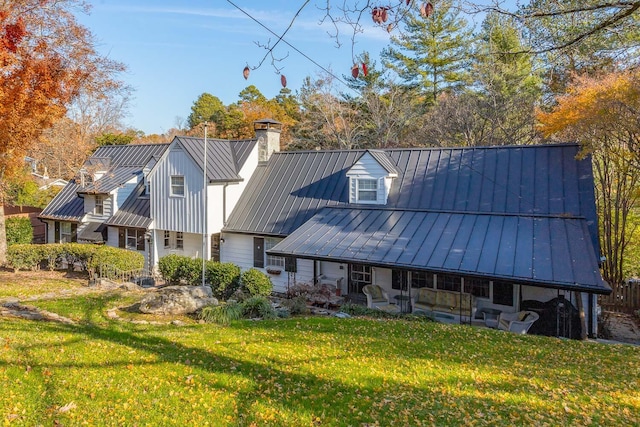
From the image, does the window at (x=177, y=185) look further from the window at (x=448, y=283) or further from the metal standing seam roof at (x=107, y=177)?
the window at (x=448, y=283)

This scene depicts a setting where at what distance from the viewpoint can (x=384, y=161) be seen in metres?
16.0

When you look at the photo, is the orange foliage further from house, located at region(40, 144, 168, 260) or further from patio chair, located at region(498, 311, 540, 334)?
house, located at region(40, 144, 168, 260)

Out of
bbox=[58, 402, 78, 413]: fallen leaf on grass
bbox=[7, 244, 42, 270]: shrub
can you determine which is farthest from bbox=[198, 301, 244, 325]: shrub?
bbox=[7, 244, 42, 270]: shrub

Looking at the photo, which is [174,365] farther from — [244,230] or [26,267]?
[26,267]

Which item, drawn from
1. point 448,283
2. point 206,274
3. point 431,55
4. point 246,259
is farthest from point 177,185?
point 431,55

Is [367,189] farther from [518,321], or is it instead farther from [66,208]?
[66,208]

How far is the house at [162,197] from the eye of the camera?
17344 millimetres

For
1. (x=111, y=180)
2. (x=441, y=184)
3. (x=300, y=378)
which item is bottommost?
(x=300, y=378)

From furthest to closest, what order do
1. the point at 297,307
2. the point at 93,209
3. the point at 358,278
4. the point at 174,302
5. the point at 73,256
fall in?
1. the point at 93,209
2. the point at 73,256
3. the point at 358,278
4. the point at 297,307
5. the point at 174,302

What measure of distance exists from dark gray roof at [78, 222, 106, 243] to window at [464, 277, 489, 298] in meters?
17.1

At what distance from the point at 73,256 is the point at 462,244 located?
52.9ft

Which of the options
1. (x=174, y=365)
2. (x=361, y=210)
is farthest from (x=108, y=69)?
(x=174, y=365)

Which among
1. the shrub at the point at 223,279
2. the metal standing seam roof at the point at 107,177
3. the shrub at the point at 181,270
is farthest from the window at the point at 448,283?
the metal standing seam roof at the point at 107,177

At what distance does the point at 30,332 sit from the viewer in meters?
7.44
